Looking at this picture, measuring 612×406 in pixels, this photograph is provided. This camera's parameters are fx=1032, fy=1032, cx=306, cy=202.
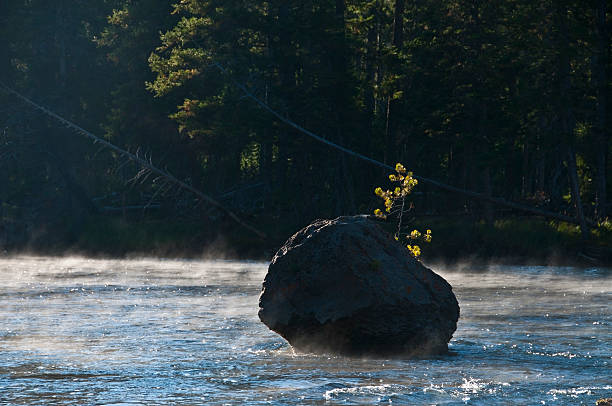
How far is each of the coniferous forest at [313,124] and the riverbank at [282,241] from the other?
0.07m

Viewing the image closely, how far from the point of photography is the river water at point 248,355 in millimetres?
10430

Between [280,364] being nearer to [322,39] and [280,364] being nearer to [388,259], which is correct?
[388,259]

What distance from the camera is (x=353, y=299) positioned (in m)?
12.9

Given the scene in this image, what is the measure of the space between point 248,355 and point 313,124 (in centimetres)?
2605

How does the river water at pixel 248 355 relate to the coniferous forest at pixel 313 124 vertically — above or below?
below

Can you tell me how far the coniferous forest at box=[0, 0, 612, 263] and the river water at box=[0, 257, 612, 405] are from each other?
36.3 feet

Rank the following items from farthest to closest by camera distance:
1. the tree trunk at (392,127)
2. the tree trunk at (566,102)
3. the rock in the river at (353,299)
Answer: the tree trunk at (392,127) → the tree trunk at (566,102) → the rock in the river at (353,299)

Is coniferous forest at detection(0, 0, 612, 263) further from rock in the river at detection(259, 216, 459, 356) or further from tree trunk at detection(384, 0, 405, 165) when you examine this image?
rock in the river at detection(259, 216, 459, 356)

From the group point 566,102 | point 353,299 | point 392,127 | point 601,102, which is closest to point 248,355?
point 353,299

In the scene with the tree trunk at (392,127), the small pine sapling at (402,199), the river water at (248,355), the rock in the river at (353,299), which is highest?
the tree trunk at (392,127)

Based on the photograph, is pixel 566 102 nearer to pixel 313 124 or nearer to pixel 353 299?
pixel 313 124

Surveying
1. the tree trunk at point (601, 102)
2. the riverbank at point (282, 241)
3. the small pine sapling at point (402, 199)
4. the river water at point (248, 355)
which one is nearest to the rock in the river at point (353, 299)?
the river water at point (248, 355)

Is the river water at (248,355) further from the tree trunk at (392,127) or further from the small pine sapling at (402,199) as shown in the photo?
the tree trunk at (392,127)

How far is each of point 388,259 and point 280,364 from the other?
6.71 ft
